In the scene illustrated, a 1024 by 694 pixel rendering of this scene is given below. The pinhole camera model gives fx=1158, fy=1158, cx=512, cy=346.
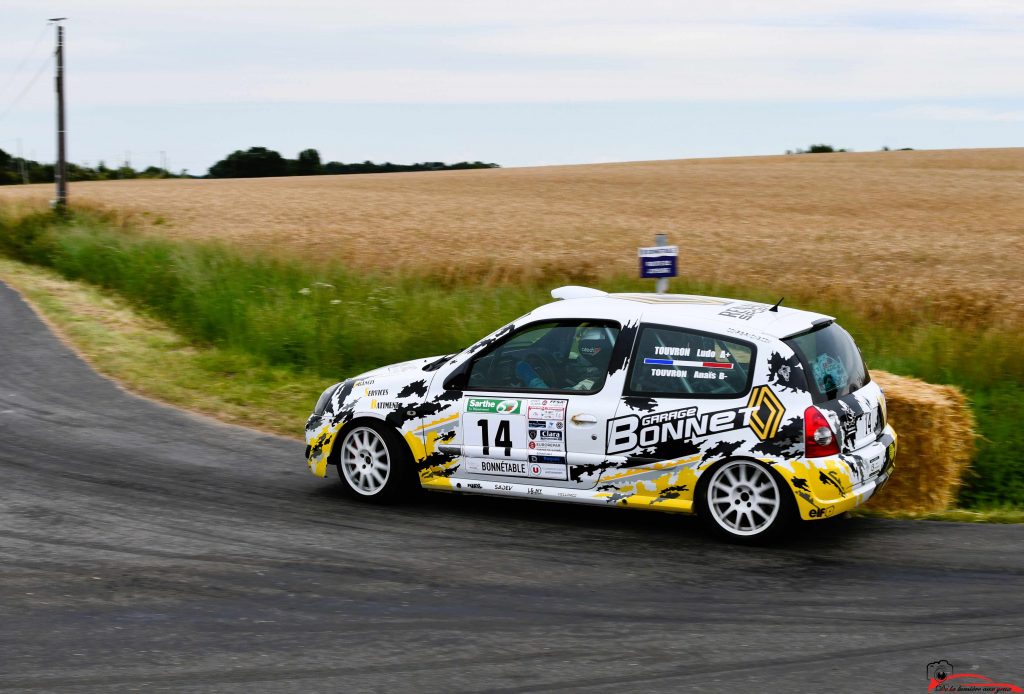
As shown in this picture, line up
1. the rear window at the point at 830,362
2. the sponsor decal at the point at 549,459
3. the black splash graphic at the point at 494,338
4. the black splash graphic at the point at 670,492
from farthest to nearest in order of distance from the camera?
the black splash graphic at the point at 494,338
the sponsor decal at the point at 549,459
the black splash graphic at the point at 670,492
the rear window at the point at 830,362

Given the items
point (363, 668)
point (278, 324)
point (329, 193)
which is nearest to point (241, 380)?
point (278, 324)

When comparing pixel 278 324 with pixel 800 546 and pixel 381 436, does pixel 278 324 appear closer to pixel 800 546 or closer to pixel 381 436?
pixel 381 436

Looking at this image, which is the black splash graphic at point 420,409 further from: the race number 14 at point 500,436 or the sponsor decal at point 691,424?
the sponsor decal at point 691,424

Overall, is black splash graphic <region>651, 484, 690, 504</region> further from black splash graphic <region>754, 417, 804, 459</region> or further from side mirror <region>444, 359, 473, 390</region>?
side mirror <region>444, 359, 473, 390</region>

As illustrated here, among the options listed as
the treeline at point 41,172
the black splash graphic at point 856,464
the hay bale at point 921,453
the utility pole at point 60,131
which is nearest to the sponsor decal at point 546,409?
the black splash graphic at point 856,464

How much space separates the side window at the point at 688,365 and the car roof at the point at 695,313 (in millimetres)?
83

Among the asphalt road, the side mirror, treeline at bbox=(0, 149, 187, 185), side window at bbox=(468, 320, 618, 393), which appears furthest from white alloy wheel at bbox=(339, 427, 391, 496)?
treeline at bbox=(0, 149, 187, 185)

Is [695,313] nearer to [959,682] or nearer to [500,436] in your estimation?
[500,436]

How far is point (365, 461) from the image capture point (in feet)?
27.7

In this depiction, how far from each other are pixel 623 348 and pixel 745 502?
1.25 meters

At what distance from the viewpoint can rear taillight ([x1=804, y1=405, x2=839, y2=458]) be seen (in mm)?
6977

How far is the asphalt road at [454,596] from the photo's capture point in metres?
5.25

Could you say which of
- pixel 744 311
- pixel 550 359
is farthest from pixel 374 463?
pixel 744 311

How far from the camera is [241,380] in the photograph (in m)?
13.4
